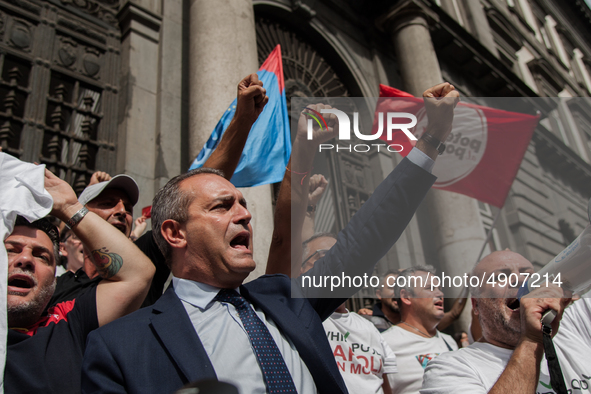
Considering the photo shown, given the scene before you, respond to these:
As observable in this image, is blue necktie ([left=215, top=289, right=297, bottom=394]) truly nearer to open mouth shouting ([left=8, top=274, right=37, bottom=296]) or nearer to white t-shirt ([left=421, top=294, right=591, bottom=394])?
open mouth shouting ([left=8, top=274, right=37, bottom=296])

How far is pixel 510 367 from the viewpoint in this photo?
1.82 meters

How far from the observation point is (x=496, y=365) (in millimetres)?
2154

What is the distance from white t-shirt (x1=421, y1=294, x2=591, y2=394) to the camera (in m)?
2.05

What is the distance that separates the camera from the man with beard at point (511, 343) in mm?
1818

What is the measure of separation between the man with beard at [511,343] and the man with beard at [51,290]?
1451 mm

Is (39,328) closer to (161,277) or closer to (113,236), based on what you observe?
(113,236)

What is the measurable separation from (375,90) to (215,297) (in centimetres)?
825

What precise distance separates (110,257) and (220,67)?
406 cm

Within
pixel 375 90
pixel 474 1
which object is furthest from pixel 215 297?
pixel 474 1

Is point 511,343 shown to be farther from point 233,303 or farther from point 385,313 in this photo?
point 385,313

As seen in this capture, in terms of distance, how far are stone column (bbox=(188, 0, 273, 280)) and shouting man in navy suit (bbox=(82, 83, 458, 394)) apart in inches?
A: 119

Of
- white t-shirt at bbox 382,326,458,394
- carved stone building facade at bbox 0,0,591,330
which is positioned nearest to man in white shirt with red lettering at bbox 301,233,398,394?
white t-shirt at bbox 382,326,458,394

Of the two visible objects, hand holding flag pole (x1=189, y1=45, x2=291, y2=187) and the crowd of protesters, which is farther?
hand holding flag pole (x1=189, y1=45, x2=291, y2=187)

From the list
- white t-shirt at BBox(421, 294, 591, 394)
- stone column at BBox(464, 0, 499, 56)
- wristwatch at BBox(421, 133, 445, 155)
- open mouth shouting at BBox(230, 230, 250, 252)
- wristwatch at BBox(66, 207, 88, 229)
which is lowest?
white t-shirt at BBox(421, 294, 591, 394)
